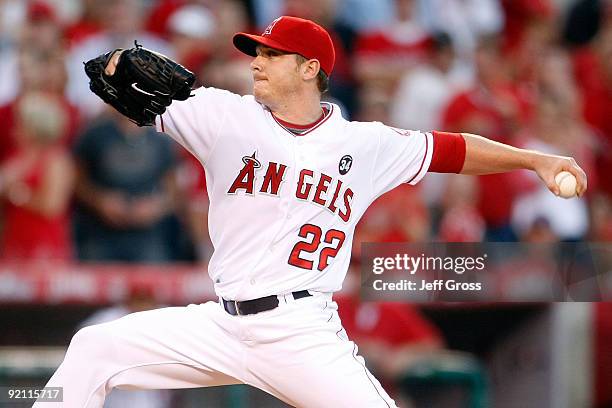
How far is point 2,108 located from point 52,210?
0.89 metres

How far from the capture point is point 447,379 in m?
7.43

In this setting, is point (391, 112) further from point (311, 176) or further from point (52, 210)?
point (311, 176)

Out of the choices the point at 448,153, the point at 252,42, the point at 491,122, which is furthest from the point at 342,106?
the point at 252,42

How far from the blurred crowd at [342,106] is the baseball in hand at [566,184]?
10.5 ft

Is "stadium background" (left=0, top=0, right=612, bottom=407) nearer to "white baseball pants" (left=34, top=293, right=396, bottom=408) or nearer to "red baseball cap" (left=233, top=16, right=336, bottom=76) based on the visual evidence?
"white baseball pants" (left=34, top=293, right=396, bottom=408)

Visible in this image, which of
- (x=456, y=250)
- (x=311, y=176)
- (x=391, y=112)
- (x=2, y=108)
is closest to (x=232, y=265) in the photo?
(x=311, y=176)

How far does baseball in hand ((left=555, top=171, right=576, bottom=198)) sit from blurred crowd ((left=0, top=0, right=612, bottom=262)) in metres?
3.20

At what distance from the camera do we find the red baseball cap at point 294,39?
478 centimetres

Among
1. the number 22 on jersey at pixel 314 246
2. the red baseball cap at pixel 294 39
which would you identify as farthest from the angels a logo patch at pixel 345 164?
the red baseball cap at pixel 294 39

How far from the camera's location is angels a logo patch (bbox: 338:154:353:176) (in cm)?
480

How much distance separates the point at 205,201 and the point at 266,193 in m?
3.52

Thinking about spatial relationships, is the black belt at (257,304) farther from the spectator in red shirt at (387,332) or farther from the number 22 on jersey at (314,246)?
the spectator in red shirt at (387,332)

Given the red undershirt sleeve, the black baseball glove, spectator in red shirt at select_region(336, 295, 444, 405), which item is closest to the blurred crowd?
spectator in red shirt at select_region(336, 295, 444, 405)

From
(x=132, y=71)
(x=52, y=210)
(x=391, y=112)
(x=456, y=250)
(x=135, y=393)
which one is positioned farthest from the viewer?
(x=391, y=112)
